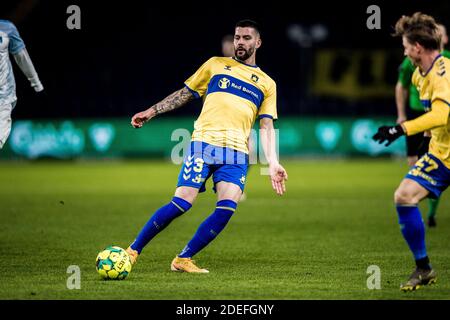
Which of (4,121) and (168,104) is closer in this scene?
(168,104)

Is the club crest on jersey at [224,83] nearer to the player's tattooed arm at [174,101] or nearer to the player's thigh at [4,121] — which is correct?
the player's tattooed arm at [174,101]

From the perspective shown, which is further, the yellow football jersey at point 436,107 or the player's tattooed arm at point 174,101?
the player's tattooed arm at point 174,101

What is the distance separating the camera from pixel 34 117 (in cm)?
2692

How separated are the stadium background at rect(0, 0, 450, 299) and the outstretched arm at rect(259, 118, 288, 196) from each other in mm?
803

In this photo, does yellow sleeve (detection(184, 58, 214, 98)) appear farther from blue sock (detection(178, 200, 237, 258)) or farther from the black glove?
the black glove

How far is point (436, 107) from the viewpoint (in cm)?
675

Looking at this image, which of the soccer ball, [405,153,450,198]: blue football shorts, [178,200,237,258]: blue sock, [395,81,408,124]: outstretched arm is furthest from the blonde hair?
[395,81,408,124]: outstretched arm

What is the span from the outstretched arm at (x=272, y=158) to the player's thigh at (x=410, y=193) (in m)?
1.06

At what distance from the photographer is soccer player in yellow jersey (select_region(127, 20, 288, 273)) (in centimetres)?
794

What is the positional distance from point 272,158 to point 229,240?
116 inches

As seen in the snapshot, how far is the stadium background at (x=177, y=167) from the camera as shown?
8.03 meters

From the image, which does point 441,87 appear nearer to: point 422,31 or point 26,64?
point 422,31

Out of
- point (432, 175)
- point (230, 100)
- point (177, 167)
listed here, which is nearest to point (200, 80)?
point (230, 100)

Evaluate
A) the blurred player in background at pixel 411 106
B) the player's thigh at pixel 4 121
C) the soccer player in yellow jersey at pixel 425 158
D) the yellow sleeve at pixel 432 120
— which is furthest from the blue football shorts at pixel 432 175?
the player's thigh at pixel 4 121
